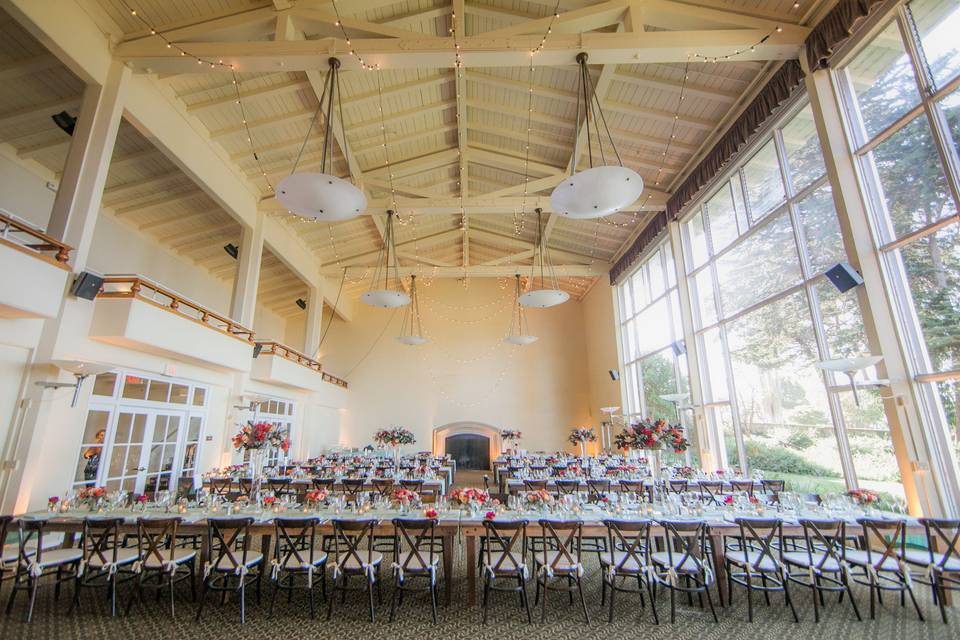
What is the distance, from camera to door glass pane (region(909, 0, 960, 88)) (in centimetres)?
429

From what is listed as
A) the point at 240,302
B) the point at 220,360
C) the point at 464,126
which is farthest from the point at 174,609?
the point at 464,126

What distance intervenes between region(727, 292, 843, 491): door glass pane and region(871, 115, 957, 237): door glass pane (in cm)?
174

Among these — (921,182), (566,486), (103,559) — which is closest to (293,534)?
(103,559)

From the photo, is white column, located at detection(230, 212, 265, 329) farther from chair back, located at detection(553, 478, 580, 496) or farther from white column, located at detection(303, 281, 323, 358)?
chair back, located at detection(553, 478, 580, 496)

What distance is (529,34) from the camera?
583cm

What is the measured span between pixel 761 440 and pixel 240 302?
10468 millimetres

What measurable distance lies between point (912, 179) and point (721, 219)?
3.80 m

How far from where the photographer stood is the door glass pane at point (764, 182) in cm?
698

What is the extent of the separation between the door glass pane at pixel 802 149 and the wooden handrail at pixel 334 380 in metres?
12.8

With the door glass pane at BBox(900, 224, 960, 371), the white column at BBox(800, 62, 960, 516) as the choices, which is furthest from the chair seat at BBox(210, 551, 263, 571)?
the door glass pane at BBox(900, 224, 960, 371)

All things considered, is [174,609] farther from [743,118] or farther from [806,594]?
[743,118]

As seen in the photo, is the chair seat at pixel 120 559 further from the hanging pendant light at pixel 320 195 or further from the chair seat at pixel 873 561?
the chair seat at pixel 873 561

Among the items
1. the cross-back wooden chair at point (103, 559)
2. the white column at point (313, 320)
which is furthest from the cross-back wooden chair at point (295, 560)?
the white column at point (313, 320)

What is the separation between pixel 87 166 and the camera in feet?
18.8
